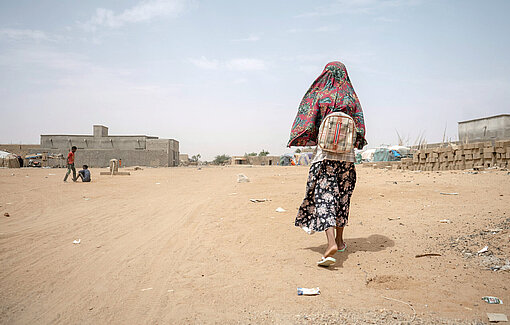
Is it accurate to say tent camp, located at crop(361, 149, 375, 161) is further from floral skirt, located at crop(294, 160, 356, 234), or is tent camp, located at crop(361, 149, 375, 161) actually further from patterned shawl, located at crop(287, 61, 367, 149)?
floral skirt, located at crop(294, 160, 356, 234)

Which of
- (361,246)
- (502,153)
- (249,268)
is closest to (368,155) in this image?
(502,153)

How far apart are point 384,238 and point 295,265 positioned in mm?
1331

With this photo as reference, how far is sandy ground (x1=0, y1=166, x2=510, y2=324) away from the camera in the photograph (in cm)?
213

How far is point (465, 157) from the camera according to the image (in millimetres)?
12211

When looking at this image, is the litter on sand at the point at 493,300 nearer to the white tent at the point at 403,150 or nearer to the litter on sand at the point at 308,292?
the litter on sand at the point at 308,292

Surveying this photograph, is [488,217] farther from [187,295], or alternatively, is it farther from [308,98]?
[187,295]

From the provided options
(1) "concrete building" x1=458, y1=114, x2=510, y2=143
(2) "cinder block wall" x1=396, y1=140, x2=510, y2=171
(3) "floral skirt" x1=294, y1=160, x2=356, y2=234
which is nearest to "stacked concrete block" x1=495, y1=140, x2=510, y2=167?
(2) "cinder block wall" x1=396, y1=140, x2=510, y2=171

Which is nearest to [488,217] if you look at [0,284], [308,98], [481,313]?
[481,313]

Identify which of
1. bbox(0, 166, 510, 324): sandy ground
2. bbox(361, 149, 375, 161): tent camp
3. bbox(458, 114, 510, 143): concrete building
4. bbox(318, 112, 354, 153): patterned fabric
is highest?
bbox(458, 114, 510, 143): concrete building

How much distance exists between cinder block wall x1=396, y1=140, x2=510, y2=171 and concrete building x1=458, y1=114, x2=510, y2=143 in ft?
33.6

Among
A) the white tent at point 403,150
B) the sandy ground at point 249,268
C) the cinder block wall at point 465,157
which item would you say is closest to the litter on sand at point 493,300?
the sandy ground at point 249,268

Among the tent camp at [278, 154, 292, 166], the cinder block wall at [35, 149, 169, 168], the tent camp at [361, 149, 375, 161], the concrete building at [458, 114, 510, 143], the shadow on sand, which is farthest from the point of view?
the tent camp at [278, 154, 292, 166]

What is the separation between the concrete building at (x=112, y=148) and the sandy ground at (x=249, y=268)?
28.9m

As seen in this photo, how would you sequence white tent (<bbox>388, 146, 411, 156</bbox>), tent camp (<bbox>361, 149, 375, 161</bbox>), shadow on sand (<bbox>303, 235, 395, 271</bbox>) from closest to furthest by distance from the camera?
shadow on sand (<bbox>303, 235, 395, 271</bbox>), white tent (<bbox>388, 146, 411, 156</bbox>), tent camp (<bbox>361, 149, 375, 161</bbox>)
